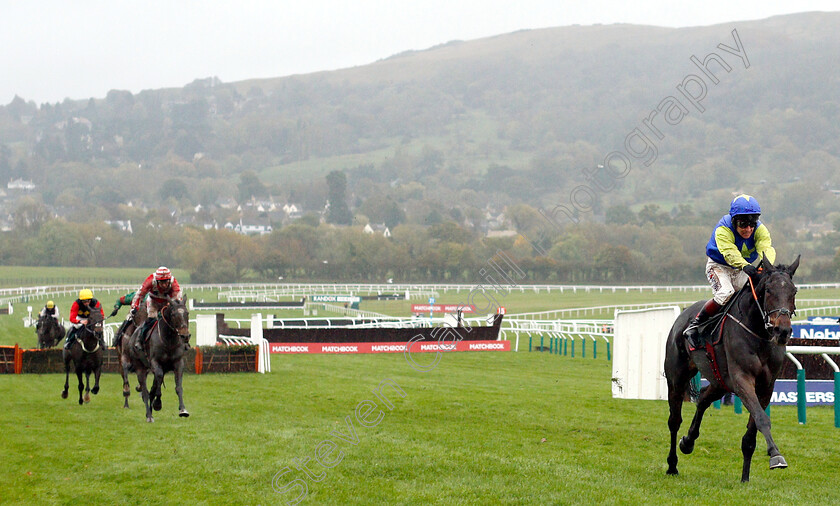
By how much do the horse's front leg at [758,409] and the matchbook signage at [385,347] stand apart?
21.3 m

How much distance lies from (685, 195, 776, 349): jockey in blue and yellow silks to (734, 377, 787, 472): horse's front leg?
0.78m

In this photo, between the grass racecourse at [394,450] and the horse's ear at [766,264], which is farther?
the grass racecourse at [394,450]

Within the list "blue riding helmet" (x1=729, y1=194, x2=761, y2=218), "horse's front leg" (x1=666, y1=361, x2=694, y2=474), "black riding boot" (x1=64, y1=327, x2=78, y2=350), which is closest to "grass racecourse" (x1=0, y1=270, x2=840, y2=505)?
"horse's front leg" (x1=666, y1=361, x2=694, y2=474)

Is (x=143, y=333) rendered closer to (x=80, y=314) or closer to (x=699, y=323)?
(x=80, y=314)

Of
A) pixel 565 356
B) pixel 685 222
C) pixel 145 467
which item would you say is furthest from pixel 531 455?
pixel 685 222

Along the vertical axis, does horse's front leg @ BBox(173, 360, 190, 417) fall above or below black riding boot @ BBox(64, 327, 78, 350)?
below

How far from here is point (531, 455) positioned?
9.54 metres

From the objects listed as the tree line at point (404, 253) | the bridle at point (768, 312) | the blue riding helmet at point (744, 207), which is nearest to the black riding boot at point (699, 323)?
the bridle at point (768, 312)

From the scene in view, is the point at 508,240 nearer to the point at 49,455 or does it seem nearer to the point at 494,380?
the point at 494,380

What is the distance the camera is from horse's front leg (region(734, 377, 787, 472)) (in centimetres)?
731

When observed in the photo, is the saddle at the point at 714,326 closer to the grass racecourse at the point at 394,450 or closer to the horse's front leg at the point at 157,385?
the grass racecourse at the point at 394,450

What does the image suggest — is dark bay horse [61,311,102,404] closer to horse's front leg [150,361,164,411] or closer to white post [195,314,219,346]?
horse's front leg [150,361,164,411]

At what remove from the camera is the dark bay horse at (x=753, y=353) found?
7.61 metres

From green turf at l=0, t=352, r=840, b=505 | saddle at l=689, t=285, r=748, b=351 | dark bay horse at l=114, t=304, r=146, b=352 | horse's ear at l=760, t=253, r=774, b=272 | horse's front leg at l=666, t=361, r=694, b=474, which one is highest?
horse's ear at l=760, t=253, r=774, b=272
